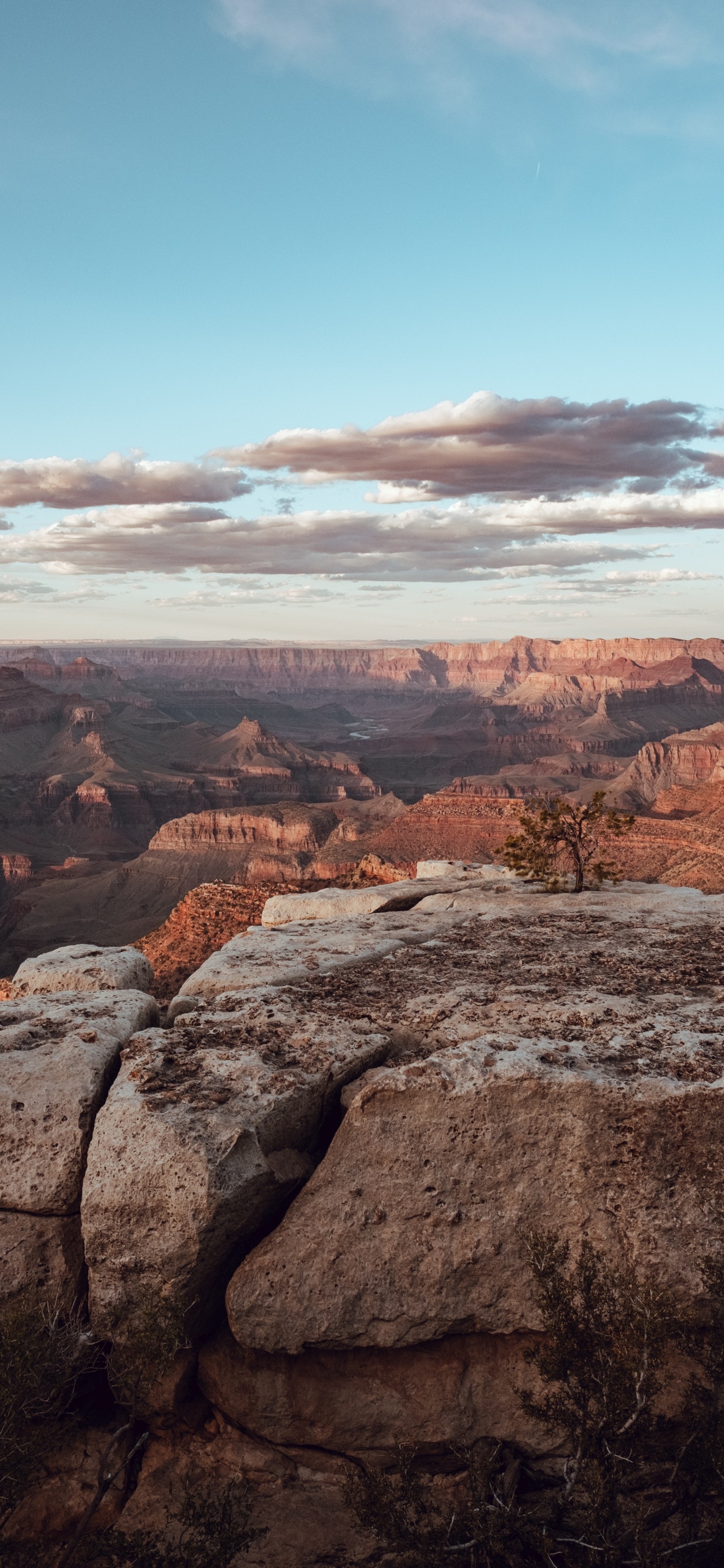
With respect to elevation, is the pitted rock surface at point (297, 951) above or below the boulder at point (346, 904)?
above

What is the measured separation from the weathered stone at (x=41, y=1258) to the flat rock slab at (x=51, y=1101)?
97 mm

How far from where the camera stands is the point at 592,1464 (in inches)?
275

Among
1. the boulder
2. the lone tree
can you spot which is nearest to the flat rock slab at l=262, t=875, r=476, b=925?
the boulder

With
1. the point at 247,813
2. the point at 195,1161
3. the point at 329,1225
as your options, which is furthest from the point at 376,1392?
the point at 247,813

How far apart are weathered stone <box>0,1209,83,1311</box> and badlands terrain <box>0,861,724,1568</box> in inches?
0.8

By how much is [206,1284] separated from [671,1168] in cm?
411

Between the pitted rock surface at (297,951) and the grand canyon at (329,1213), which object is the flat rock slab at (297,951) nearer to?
the pitted rock surface at (297,951)

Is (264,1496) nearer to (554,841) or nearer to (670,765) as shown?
(554,841)

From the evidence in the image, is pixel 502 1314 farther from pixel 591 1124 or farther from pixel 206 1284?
pixel 206 1284

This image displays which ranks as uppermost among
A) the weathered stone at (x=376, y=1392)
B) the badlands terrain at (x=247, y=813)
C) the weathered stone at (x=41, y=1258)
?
the weathered stone at (x=41, y=1258)

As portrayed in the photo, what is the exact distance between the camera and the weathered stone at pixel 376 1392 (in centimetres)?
806

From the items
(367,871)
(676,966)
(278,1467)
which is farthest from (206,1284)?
(367,871)

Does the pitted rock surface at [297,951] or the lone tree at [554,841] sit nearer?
the pitted rock surface at [297,951]

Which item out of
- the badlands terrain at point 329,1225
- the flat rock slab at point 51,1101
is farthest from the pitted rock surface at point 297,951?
the badlands terrain at point 329,1225
